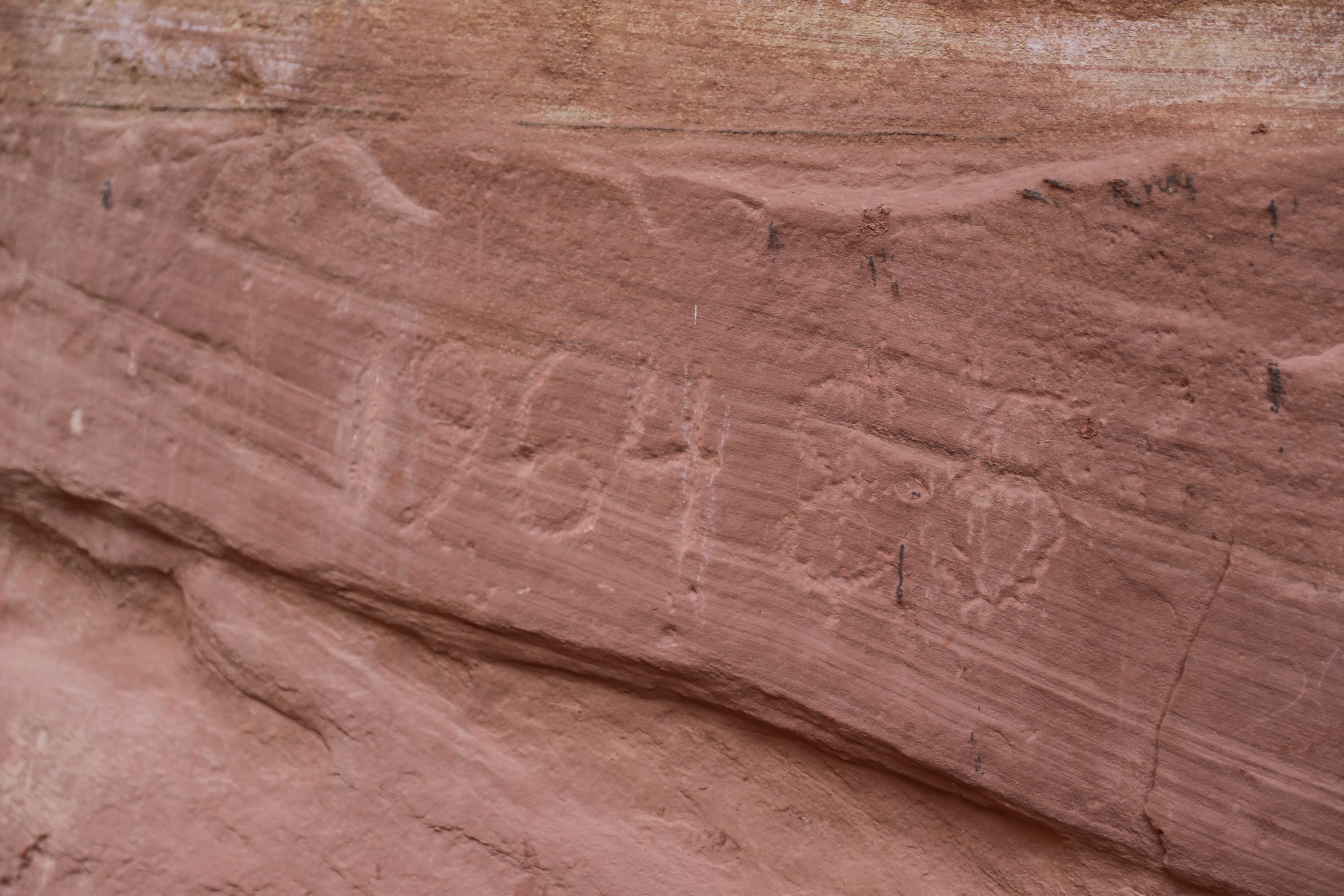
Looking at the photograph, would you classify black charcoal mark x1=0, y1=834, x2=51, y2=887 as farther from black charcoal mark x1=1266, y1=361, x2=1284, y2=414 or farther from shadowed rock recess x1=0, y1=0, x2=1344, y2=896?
black charcoal mark x1=1266, y1=361, x2=1284, y2=414

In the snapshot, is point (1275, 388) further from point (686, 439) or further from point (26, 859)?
point (26, 859)

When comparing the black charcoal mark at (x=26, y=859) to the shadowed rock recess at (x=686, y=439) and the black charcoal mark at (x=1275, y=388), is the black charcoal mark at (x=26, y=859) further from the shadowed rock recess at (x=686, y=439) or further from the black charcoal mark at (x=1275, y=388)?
the black charcoal mark at (x=1275, y=388)

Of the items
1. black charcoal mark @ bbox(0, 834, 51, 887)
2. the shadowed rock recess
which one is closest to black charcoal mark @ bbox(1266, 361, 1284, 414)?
the shadowed rock recess

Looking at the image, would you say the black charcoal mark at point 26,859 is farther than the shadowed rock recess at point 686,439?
Yes

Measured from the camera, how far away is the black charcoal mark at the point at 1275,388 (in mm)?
1267

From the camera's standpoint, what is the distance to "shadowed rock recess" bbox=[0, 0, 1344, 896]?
4.28 ft

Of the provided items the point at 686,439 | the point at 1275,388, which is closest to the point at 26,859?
the point at 686,439

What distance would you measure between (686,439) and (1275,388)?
0.85 m

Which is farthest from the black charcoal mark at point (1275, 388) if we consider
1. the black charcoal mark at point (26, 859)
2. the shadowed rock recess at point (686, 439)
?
the black charcoal mark at point (26, 859)

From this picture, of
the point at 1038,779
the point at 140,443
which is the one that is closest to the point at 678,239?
the point at 1038,779

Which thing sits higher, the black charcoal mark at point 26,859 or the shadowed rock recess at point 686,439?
the shadowed rock recess at point 686,439

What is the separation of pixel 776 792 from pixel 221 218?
146 centimetres

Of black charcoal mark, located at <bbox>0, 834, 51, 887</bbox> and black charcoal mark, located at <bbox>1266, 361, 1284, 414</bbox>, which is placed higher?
black charcoal mark, located at <bbox>1266, 361, 1284, 414</bbox>

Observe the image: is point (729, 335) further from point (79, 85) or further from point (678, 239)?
point (79, 85)
